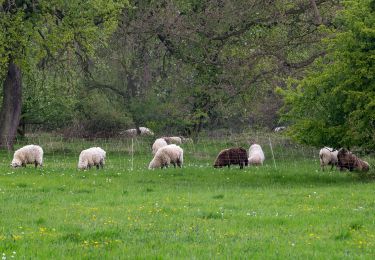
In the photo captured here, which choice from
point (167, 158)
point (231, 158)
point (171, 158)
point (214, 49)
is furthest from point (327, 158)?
point (214, 49)

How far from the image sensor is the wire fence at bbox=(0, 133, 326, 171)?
3017 cm

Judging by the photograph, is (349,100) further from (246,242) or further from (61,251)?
(61,251)

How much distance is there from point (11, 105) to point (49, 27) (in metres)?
4.51

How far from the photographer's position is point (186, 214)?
46.3 feet

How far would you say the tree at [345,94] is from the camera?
68.5ft

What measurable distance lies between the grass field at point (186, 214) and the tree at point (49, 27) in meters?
7.49

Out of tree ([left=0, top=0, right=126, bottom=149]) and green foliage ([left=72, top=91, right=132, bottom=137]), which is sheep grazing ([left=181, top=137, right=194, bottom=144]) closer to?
green foliage ([left=72, top=91, right=132, bottom=137])

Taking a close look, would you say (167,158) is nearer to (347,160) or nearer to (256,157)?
(256,157)

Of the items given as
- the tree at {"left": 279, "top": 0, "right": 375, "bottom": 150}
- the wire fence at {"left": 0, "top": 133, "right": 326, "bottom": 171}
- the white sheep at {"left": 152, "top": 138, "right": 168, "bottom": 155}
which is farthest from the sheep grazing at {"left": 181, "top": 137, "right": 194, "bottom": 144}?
the tree at {"left": 279, "top": 0, "right": 375, "bottom": 150}

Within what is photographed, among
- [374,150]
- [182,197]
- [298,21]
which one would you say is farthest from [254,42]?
[182,197]

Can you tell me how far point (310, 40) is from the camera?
29.1m

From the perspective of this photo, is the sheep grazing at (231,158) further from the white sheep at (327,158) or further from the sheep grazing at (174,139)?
the sheep grazing at (174,139)

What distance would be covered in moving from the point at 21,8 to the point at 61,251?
22.9 meters

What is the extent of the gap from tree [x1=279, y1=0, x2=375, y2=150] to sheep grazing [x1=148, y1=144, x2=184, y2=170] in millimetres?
6502
